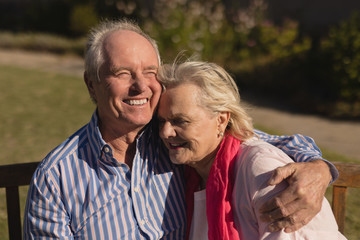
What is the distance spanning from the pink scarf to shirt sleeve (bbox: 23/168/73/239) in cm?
71

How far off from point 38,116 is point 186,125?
266 inches

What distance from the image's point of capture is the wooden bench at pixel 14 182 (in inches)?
104

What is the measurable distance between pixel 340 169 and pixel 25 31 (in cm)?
1884

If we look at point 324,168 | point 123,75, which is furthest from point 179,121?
point 324,168

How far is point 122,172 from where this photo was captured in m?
2.43

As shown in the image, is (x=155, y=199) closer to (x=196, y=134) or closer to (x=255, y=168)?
(x=196, y=134)

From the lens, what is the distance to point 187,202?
8.45 feet

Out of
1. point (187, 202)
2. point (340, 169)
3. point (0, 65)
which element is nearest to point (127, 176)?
point (187, 202)

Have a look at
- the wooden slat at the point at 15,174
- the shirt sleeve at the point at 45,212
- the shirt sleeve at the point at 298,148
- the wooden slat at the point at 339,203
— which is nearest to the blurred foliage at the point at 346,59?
the wooden slat at the point at 339,203

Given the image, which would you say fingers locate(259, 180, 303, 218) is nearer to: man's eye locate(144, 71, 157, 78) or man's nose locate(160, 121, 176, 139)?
man's nose locate(160, 121, 176, 139)

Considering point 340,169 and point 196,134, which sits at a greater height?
point 196,134

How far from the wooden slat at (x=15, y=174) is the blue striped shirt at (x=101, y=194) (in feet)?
1.30

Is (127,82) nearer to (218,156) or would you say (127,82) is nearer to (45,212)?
(218,156)

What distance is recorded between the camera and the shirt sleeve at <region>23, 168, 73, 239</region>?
221 cm
